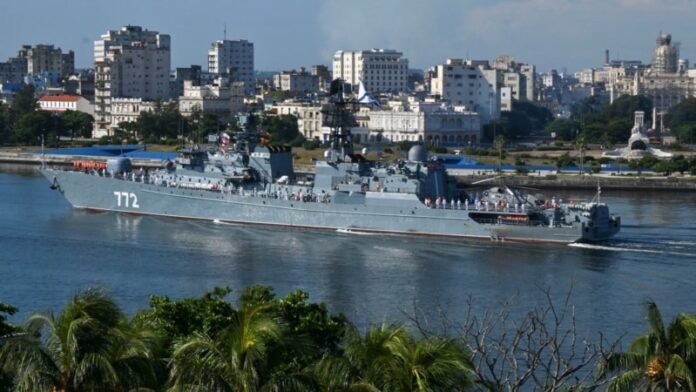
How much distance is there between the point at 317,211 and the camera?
28297mm

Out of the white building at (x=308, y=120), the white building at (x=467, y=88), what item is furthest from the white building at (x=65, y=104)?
the white building at (x=467, y=88)

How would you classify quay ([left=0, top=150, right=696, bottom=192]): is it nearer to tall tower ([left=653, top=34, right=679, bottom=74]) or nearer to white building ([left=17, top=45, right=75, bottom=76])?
A: white building ([left=17, top=45, right=75, bottom=76])

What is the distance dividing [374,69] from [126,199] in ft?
178

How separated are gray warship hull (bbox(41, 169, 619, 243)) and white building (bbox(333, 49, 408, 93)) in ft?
170

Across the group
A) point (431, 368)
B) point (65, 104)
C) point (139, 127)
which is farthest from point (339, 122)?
point (65, 104)

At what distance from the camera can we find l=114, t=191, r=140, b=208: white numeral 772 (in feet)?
102

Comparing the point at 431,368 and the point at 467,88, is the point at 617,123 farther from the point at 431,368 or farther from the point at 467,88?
the point at 431,368

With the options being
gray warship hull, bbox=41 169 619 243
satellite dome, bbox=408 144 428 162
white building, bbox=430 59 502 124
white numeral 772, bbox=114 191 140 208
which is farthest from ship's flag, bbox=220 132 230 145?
white building, bbox=430 59 502 124

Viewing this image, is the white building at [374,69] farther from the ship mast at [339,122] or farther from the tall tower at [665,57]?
the ship mast at [339,122]

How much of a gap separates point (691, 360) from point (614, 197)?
31.5 meters

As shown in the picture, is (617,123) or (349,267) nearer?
(349,267)

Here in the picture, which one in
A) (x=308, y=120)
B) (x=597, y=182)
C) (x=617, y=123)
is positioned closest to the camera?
(x=597, y=182)

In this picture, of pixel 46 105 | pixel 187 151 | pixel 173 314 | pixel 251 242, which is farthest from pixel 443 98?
pixel 173 314

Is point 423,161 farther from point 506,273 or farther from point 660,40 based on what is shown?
point 660,40
